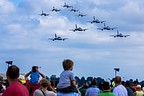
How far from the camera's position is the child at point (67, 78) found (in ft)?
35.4

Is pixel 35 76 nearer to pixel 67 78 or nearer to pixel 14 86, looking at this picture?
pixel 67 78

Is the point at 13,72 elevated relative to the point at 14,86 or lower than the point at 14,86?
elevated

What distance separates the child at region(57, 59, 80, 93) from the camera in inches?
425

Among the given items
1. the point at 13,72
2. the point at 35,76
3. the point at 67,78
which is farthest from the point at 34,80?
the point at 13,72

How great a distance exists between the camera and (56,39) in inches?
2948

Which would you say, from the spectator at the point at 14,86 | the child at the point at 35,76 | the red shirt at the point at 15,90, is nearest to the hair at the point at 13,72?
the spectator at the point at 14,86

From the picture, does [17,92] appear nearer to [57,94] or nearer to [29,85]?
[57,94]

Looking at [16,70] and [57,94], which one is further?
[57,94]

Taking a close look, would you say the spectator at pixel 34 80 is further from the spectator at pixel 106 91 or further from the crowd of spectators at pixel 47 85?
the spectator at pixel 106 91

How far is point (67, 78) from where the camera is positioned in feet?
35.6

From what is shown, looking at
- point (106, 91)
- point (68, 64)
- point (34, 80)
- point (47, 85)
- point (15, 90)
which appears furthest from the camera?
point (34, 80)

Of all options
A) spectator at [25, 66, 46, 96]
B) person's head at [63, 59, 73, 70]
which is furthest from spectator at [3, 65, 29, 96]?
spectator at [25, 66, 46, 96]

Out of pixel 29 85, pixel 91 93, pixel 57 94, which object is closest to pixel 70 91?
pixel 57 94

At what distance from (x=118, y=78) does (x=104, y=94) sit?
151cm
